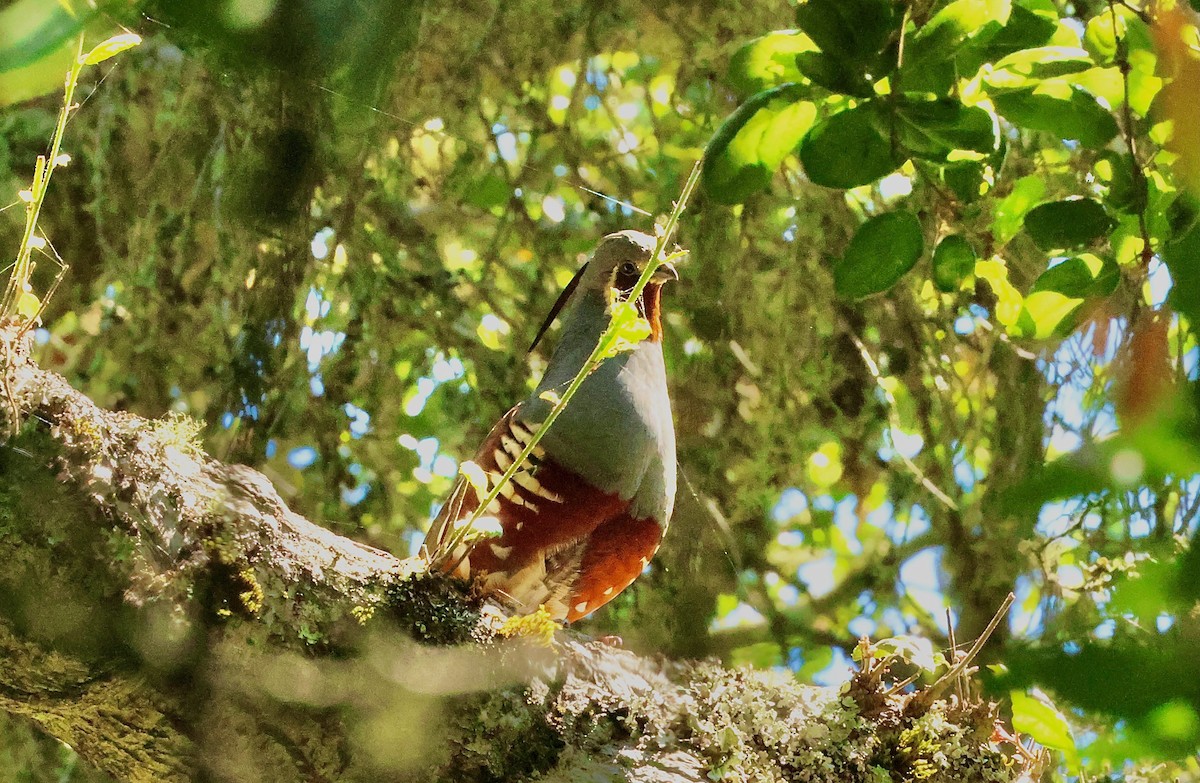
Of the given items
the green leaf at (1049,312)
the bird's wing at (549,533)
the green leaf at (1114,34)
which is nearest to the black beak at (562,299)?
the bird's wing at (549,533)

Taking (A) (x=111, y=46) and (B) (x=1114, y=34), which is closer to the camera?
(A) (x=111, y=46)

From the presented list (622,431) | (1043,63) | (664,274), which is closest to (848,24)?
(1043,63)

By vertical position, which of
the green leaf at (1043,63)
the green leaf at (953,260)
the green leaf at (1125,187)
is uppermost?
the green leaf at (1043,63)

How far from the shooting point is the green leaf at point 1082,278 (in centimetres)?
125

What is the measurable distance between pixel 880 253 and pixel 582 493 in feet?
2.39

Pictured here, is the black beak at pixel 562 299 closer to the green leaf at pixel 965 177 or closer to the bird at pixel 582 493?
the bird at pixel 582 493

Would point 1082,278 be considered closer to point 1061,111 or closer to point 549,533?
point 1061,111

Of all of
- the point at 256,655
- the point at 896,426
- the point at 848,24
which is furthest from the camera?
the point at 896,426

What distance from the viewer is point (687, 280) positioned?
9.61 feet

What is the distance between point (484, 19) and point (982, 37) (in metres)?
1.89

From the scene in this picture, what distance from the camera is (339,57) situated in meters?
0.72

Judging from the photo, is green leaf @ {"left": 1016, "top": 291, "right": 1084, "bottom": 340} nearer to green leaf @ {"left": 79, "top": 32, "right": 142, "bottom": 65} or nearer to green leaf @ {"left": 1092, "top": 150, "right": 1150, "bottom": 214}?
green leaf @ {"left": 1092, "top": 150, "right": 1150, "bottom": 214}

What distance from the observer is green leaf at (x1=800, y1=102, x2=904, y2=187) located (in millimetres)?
1000

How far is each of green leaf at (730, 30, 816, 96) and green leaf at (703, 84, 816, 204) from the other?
0.07 meters
